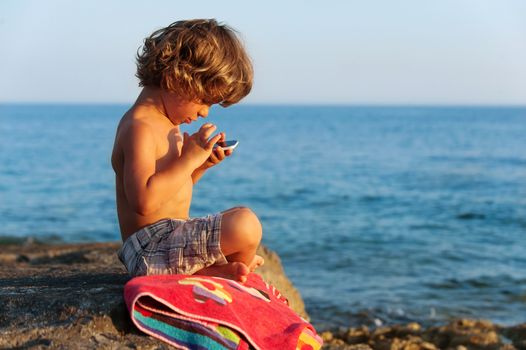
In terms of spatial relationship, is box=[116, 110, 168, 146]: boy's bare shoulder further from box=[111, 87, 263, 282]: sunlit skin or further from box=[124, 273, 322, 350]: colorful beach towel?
box=[124, 273, 322, 350]: colorful beach towel

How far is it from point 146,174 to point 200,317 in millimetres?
813

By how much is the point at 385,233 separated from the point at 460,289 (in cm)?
493

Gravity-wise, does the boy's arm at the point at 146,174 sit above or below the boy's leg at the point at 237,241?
above

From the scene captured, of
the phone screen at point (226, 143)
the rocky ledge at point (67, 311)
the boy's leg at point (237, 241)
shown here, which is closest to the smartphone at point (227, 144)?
the phone screen at point (226, 143)

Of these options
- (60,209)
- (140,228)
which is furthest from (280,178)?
(140,228)

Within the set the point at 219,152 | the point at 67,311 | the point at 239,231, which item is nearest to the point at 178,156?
the point at 219,152

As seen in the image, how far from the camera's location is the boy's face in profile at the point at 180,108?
365cm

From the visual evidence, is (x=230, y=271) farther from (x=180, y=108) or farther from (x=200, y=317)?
(x=180, y=108)

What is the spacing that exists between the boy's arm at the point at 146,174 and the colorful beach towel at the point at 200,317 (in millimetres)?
400

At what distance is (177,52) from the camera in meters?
3.56

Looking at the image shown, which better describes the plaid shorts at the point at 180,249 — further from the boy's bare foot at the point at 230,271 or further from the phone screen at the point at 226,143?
the phone screen at the point at 226,143

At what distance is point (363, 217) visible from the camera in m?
17.2

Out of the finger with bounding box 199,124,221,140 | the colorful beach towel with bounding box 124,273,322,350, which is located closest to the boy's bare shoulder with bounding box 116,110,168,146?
the finger with bounding box 199,124,221,140

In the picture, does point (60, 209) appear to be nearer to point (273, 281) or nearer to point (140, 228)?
point (273, 281)
